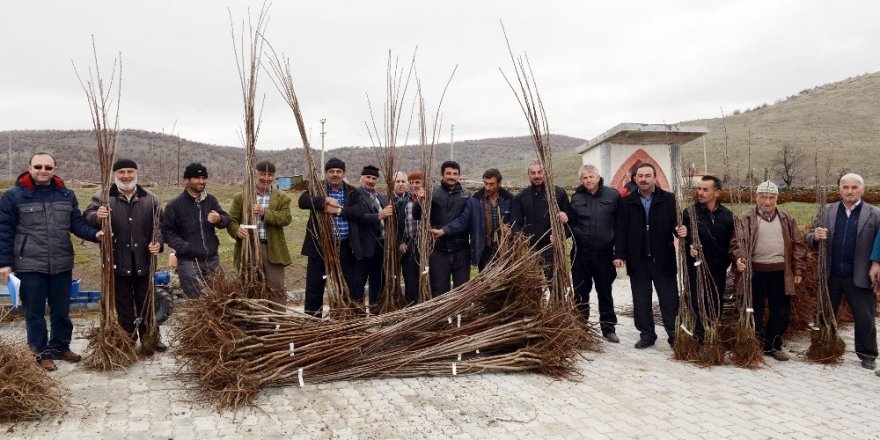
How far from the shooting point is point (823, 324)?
4.67 meters

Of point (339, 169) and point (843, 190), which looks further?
point (339, 169)

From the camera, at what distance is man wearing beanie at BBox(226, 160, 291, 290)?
185 inches

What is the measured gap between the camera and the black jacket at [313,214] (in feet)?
14.9

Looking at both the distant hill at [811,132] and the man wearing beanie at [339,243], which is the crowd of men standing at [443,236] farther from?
the distant hill at [811,132]

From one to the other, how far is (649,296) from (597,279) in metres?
0.45

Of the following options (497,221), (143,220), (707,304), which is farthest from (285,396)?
(707,304)

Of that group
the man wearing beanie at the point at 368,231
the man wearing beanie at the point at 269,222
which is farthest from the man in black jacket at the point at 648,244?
the man wearing beanie at the point at 269,222

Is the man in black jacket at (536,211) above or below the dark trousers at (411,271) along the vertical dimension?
above

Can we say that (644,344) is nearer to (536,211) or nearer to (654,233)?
(654,233)

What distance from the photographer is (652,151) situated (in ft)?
24.5

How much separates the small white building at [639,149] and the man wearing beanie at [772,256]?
8.60 feet

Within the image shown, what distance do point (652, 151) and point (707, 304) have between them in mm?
3174

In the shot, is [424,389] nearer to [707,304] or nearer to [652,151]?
[707,304]

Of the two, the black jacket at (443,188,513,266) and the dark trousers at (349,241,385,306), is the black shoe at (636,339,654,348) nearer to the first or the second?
the black jacket at (443,188,513,266)
